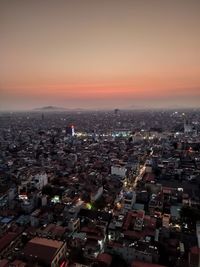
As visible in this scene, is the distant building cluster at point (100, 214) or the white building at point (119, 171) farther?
the white building at point (119, 171)

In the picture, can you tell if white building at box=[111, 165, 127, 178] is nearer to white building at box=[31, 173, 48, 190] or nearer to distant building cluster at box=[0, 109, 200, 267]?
distant building cluster at box=[0, 109, 200, 267]

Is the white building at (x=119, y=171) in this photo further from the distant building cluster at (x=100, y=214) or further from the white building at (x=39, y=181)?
the white building at (x=39, y=181)

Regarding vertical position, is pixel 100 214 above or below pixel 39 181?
below

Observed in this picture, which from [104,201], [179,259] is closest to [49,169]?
[104,201]

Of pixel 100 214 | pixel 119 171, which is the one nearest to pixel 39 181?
pixel 100 214

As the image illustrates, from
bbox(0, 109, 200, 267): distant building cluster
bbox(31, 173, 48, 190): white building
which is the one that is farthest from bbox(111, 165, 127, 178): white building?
bbox(31, 173, 48, 190): white building

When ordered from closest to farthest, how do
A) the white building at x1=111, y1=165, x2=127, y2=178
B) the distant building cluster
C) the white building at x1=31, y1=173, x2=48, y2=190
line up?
the distant building cluster < the white building at x1=31, y1=173, x2=48, y2=190 < the white building at x1=111, y1=165, x2=127, y2=178

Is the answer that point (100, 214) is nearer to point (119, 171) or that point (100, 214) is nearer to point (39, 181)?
point (39, 181)

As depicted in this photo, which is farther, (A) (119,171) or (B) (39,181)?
(A) (119,171)

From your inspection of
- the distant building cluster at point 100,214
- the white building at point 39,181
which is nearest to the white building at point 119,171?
the distant building cluster at point 100,214

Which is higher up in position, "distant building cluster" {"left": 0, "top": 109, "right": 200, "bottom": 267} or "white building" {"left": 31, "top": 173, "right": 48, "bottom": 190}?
"white building" {"left": 31, "top": 173, "right": 48, "bottom": 190}

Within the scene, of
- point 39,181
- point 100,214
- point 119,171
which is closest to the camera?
point 100,214
